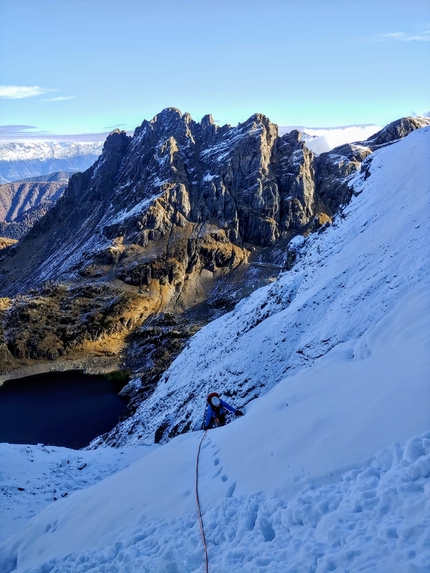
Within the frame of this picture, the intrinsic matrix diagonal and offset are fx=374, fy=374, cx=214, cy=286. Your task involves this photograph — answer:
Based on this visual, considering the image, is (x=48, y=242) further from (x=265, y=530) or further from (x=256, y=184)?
(x=265, y=530)

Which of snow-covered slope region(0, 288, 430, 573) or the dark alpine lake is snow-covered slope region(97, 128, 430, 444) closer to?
snow-covered slope region(0, 288, 430, 573)

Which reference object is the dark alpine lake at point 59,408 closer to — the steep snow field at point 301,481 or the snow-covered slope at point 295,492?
the steep snow field at point 301,481

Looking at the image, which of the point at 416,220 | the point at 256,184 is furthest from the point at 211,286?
the point at 416,220

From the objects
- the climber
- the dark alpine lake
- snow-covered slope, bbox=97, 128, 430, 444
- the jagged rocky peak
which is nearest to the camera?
the climber

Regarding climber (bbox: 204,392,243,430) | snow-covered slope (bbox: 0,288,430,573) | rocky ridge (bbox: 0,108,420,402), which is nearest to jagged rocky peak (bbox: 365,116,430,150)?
rocky ridge (bbox: 0,108,420,402)

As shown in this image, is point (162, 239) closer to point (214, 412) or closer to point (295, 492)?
point (214, 412)

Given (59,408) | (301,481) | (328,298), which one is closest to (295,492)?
(301,481)
